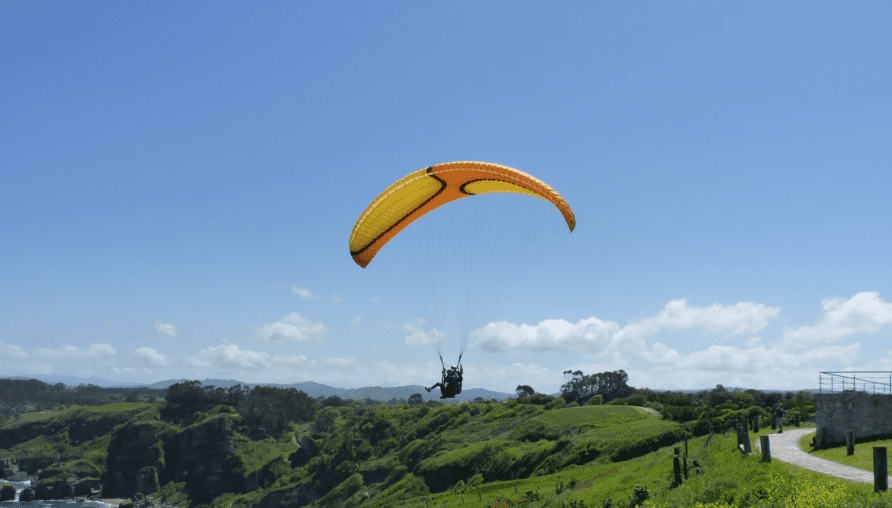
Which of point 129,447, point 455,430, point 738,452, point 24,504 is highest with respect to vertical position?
point 738,452

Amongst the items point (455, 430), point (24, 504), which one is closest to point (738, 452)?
point (455, 430)

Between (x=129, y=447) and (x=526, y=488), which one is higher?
(x=526, y=488)

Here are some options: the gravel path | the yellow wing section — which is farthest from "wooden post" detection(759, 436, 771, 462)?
the yellow wing section

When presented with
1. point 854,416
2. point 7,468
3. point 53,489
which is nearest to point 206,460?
point 53,489

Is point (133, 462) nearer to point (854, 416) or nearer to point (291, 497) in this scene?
point (291, 497)

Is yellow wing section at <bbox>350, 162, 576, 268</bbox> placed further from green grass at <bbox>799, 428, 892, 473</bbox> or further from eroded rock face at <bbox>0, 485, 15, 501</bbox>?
eroded rock face at <bbox>0, 485, 15, 501</bbox>

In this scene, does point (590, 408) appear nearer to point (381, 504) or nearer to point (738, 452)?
point (381, 504)
